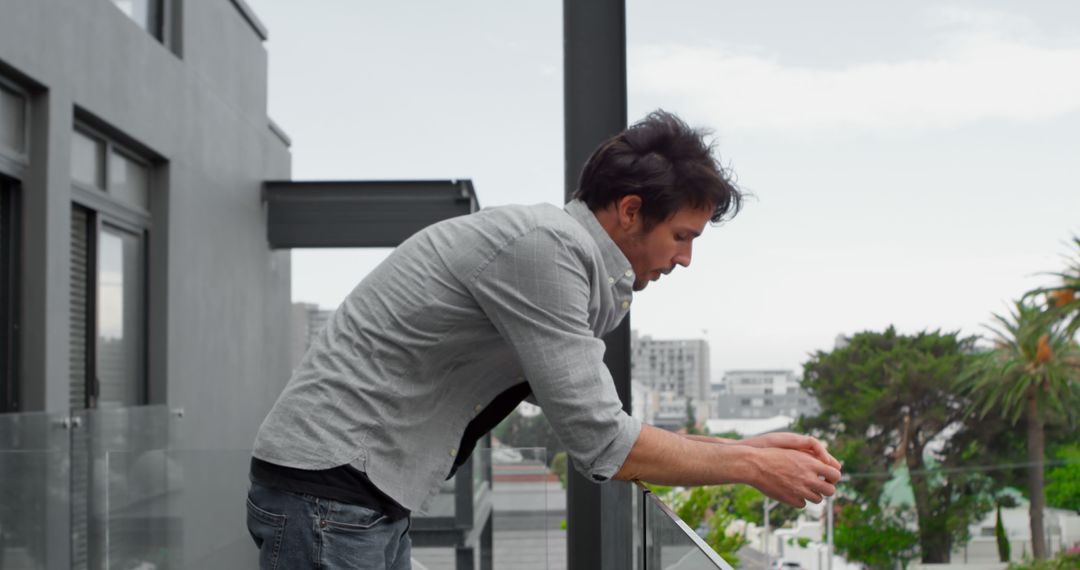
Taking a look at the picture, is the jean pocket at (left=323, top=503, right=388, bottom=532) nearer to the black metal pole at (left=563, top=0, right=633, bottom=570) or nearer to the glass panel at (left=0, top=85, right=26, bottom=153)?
the black metal pole at (left=563, top=0, right=633, bottom=570)

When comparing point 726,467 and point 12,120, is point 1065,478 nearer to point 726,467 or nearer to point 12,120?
point 12,120

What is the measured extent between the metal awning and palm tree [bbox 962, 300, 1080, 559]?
33.6 metres

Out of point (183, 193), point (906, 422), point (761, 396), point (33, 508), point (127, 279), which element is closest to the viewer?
point (33, 508)

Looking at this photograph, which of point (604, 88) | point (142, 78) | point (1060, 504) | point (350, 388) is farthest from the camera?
point (1060, 504)

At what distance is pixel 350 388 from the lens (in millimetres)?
1157

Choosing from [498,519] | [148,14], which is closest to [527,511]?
[498,519]

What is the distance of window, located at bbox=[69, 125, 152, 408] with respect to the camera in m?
5.21

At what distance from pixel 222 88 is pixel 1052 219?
5516 centimetres

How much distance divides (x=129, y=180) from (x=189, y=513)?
3.84 metres

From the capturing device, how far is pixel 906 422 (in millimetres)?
42094

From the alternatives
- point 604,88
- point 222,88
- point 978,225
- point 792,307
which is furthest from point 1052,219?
point 604,88

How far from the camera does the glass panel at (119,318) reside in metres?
5.50

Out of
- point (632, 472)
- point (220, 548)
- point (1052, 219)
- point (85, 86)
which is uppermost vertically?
point (1052, 219)

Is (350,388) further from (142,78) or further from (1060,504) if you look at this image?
(1060,504)
